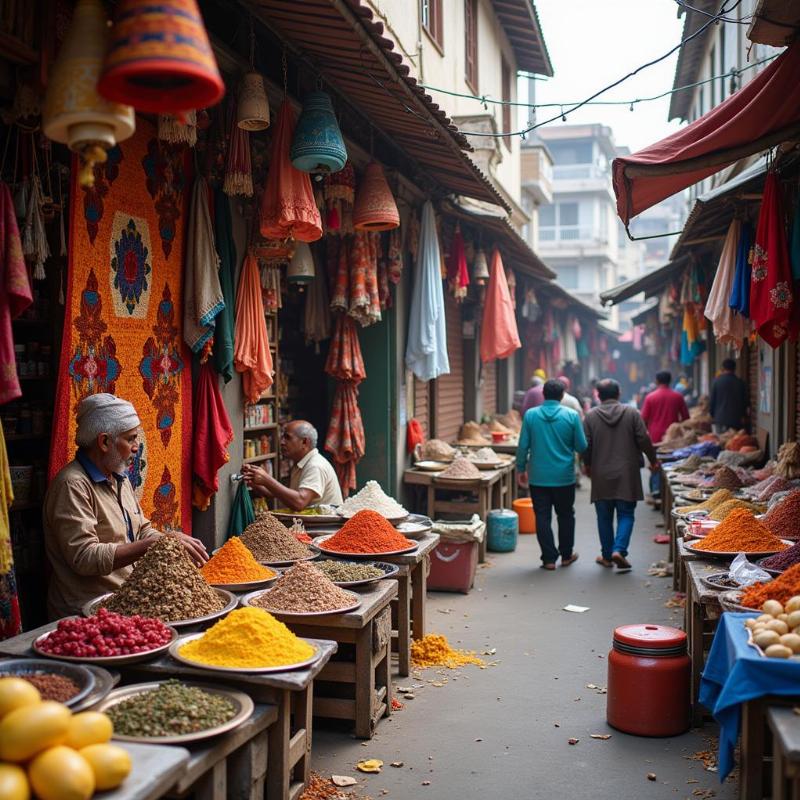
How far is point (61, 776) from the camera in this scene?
7.63ft

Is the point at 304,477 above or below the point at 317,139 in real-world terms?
below

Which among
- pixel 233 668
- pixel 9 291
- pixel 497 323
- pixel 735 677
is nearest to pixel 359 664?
pixel 233 668

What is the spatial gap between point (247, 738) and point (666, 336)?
23978mm

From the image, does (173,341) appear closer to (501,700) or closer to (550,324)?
(501,700)

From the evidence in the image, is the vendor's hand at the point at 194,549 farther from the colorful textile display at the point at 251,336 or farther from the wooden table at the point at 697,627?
the wooden table at the point at 697,627

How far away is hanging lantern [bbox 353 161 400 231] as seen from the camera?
676 cm

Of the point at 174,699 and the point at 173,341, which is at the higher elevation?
the point at 173,341

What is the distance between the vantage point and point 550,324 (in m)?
22.6

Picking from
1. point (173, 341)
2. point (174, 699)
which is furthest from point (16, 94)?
point (174, 699)

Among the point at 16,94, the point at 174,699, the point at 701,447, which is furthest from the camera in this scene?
the point at 701,447

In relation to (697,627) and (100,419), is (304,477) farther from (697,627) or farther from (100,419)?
(697,627)

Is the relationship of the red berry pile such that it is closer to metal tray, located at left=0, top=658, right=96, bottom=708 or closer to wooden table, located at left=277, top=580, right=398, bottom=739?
metal tray, located at left=0, top=658, right=96, bottom=708

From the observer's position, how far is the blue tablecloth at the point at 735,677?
3193 millimetres

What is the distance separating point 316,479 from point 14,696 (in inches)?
168
